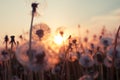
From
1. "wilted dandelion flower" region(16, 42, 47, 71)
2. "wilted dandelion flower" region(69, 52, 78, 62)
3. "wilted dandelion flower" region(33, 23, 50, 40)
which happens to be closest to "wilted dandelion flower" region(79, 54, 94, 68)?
"wilted dandelion flower" region(33, 23, 50, 40)

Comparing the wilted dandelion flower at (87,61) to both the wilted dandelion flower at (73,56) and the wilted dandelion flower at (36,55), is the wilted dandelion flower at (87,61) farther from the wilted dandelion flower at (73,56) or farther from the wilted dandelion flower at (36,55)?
A: the wilted dandelion flower at (36,55)

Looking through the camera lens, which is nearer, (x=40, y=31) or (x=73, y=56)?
(x=40, y=31)

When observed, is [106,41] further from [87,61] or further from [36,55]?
[36,55]

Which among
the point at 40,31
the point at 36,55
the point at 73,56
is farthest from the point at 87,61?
the point at 36,55

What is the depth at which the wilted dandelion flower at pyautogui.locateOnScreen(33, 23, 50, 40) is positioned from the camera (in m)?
6.41

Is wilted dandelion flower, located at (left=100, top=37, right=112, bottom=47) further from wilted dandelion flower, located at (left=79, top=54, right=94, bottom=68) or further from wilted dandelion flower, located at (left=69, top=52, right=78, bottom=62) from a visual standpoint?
wilted dandelion flower, located at (left=79, top=54, right=94, bottom=68)

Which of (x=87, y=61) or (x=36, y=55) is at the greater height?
(x=36, y=55)

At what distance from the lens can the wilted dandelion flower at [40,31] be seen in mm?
6407

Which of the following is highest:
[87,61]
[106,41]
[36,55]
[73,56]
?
[36,55]

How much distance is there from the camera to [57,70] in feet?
28.2

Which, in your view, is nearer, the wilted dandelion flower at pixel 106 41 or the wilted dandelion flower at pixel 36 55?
the wilted dandelion flower at pixel 36 55

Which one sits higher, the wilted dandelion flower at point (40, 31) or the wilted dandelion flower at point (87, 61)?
the wilted dandelion flower at point (40, 31)

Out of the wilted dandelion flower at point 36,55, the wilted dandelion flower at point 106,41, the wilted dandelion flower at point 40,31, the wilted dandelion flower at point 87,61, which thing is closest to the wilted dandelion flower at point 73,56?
the wilted dandelion flower at point 106,41

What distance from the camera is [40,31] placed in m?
6.59
